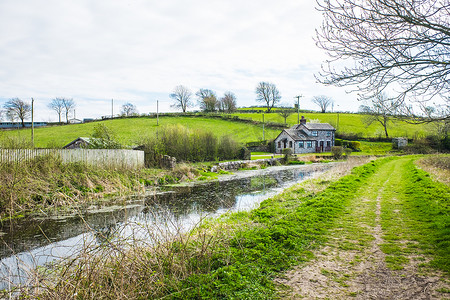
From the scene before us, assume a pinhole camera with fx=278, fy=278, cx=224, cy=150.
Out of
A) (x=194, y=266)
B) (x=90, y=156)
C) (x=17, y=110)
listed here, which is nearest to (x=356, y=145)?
(x=90, y=156)

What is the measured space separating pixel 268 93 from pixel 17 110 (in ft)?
195

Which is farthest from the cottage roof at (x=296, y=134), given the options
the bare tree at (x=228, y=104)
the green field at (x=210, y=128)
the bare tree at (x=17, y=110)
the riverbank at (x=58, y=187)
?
the bare tree at (x=17, y=110)

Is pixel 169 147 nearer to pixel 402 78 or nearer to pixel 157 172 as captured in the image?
pixel 157 172

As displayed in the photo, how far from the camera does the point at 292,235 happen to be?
6.20 m

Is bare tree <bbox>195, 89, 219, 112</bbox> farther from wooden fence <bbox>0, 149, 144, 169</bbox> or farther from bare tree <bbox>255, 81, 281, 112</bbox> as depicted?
wooden fence <bbox>0, 149, 144, 169</bbox>

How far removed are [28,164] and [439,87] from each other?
1586 centimetres

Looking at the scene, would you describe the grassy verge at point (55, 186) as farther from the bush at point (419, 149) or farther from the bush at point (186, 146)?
the bush at point (419, 149)

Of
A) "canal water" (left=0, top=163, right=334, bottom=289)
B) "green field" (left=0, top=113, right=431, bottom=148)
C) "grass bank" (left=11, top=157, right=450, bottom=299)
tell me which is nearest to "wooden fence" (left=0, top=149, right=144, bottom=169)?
"canal water" (left=0, top=163, right=334, bottom=289)

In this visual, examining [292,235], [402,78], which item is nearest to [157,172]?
[292,235]

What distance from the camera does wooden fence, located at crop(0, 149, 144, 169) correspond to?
13031 millimetres

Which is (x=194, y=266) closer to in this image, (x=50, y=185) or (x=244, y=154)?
(x=50, y=185)

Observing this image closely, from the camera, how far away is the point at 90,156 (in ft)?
56.8

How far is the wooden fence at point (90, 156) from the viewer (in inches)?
513

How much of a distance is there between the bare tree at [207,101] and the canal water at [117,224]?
179 feet
